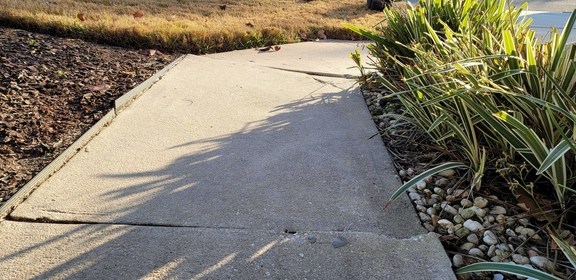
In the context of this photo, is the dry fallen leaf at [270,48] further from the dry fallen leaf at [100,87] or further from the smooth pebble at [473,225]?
the smooth pebble at [473,225]

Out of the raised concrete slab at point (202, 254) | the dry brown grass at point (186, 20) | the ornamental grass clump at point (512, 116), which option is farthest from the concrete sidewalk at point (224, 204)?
the dry brown grass at point (186, 20)

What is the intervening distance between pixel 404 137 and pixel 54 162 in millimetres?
2223

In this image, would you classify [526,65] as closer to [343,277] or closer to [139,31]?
[343,277]

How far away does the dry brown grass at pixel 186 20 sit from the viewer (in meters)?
5.48

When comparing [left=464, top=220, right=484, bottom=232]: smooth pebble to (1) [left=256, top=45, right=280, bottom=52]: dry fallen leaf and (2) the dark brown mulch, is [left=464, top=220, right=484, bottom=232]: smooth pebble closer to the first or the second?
(2) the dark brown mulch

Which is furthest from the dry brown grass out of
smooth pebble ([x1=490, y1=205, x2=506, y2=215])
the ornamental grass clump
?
smooth pebble ([x1=490, y1=205, x2=506, y2=215])

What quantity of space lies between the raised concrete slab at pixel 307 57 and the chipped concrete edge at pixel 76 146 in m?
1.11

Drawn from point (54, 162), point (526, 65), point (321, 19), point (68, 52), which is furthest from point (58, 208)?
point (321, 19)

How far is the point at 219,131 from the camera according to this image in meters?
3.45

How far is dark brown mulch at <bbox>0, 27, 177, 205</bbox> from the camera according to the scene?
2.95 meters

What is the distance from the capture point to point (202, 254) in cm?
207

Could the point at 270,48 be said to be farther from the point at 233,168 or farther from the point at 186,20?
the point at 233,168

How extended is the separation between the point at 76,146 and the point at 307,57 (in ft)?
10.2

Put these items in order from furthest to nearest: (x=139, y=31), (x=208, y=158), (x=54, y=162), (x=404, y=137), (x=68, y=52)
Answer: (x=139, y=31) → (x=68, y=52) → (x=404, y=137) → (x=208, y=158) → (x=54, y=162)
